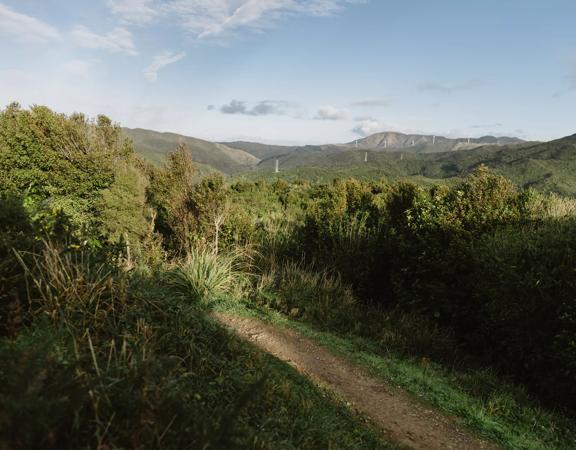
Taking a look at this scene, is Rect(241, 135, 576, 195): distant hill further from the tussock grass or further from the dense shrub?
the tussock grass

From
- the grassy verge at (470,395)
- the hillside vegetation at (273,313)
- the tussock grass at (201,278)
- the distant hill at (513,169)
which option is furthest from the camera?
the distant hill at (513,169)

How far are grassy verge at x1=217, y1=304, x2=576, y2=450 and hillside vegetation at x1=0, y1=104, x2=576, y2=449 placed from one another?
0.03 metres

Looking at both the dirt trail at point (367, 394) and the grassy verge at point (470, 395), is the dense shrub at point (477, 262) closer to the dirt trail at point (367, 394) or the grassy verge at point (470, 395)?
the grassy verge at point (470, 395)

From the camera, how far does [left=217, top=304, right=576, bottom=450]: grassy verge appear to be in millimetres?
4707

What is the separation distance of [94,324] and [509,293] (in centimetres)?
596

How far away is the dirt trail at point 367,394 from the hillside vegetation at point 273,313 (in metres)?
0.29

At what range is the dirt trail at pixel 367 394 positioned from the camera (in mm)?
4410

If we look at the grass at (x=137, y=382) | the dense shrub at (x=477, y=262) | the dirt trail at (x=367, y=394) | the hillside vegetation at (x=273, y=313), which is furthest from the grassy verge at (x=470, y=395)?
the grass at (x=137, y=382)

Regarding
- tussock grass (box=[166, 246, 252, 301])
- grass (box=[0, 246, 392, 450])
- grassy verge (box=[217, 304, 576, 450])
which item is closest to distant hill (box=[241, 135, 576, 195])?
grassy verge (box=[217, 304, 576, 450])

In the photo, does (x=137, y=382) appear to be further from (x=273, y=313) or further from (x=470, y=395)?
(x=273, y=313)

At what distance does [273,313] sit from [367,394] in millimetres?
2664

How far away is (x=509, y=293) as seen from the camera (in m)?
6.31

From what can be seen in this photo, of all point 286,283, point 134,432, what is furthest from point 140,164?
point 134,432

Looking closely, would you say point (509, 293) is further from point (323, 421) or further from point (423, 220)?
point (323, 421)
